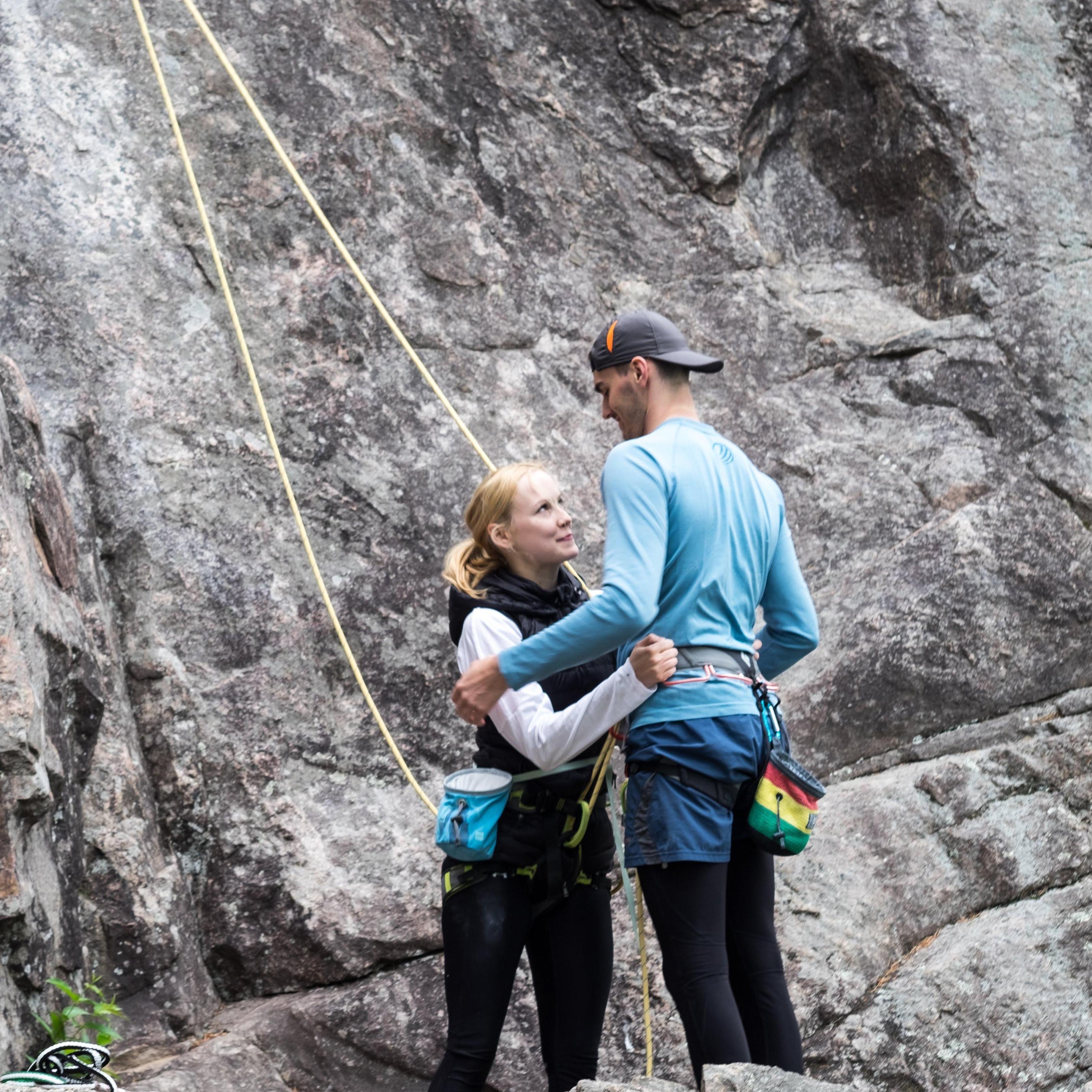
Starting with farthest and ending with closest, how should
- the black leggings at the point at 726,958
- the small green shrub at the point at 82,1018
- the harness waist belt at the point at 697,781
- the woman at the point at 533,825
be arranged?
the small green shrub at the point at 82,1018, the woman at the point at 533,825, the harness waist belt at the point at 697,781, the black leggings at the point at 726,958

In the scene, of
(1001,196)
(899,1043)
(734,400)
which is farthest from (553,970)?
(1001,196)

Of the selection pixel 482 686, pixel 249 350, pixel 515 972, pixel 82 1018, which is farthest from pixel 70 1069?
pixel 249 350

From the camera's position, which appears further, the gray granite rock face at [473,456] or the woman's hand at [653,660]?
the gray granite rock face at [473,456]

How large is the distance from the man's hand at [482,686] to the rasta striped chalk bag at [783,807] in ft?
2.10

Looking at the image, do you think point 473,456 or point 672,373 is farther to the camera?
point 473,456

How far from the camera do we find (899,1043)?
13.5 ft

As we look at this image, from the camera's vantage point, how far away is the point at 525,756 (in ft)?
9.99

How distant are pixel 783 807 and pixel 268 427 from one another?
2726 mm

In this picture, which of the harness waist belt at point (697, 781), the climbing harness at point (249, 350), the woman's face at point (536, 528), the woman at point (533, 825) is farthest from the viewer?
the climbing harness at point (249, 350)

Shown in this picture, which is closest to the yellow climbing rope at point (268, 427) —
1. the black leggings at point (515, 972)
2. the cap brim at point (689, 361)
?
the black leggings at point (515, 972)

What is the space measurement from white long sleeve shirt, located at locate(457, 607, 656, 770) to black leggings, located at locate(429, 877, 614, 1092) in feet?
1.25

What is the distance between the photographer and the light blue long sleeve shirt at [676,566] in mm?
2756

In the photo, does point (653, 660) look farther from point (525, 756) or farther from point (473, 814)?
point (473, 814)

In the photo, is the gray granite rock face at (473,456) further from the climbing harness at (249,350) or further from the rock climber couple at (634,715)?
the rock climber couple at (634,715)
